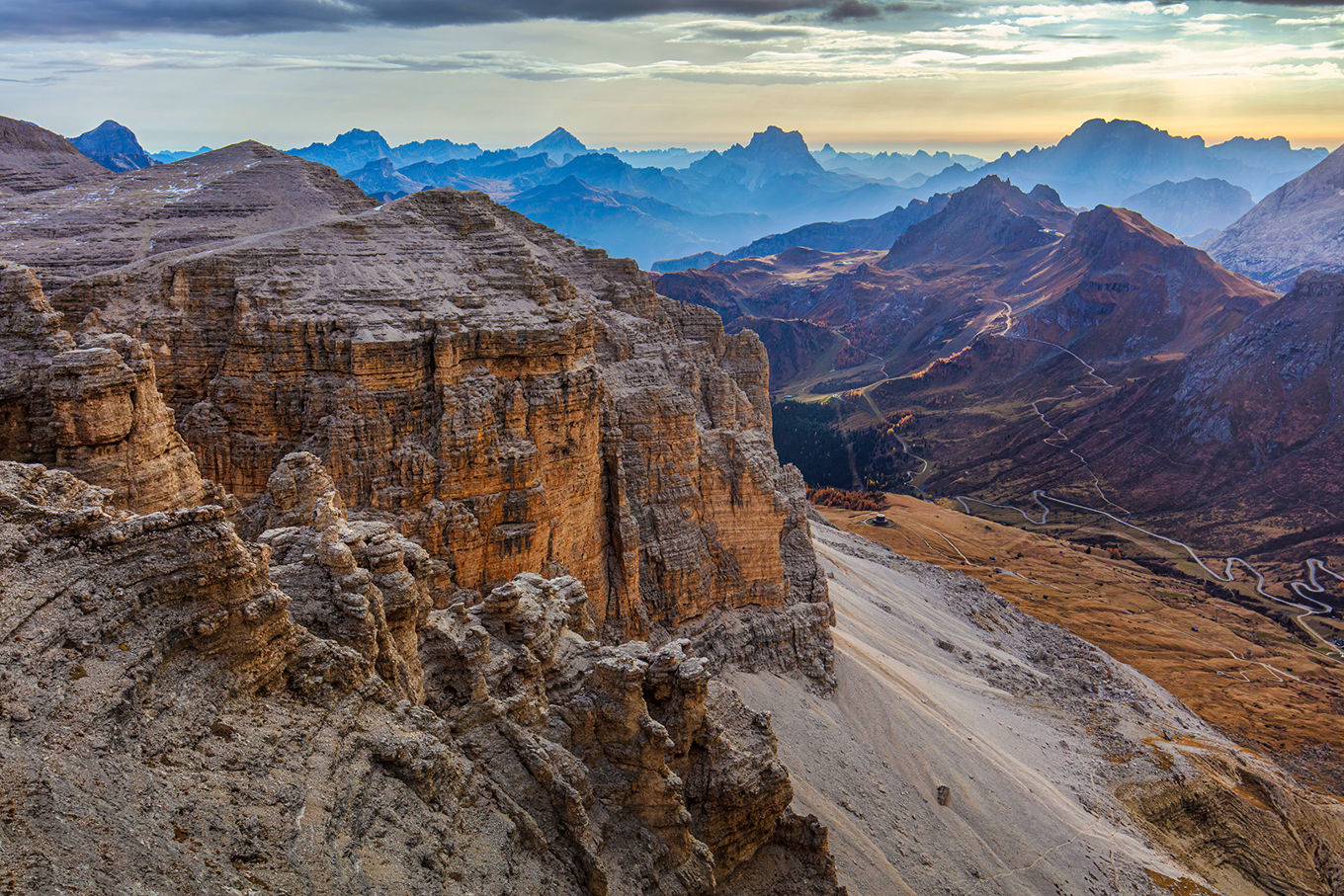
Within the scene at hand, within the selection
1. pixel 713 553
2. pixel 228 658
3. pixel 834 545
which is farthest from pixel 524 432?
pixel 834 545

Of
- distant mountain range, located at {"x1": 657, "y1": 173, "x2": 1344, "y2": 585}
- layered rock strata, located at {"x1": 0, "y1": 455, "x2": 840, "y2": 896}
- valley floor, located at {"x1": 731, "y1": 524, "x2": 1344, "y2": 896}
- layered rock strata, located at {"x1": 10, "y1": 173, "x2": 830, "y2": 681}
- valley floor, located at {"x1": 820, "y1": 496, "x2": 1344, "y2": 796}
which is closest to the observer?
layered rock strata, located at {"x1": 0, "y1": 455, "x2": 840, "y2": 896}

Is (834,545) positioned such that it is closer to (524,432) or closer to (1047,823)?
(1047,823)

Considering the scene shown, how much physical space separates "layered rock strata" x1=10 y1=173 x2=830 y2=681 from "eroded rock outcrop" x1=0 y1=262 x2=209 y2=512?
20.0 feet

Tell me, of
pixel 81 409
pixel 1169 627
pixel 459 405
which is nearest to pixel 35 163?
pixel 459 405

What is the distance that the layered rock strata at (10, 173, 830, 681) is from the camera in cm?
2716

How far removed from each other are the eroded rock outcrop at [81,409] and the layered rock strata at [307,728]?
3284 millimetres

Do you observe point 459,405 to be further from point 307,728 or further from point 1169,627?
point 1169,627

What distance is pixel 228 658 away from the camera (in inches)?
477

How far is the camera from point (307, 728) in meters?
12.4

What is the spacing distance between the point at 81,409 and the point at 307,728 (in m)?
10.8

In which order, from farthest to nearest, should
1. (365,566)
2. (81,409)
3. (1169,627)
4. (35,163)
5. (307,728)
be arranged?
(1169,627), (35,163), (81,409), (365,566), (307,728)

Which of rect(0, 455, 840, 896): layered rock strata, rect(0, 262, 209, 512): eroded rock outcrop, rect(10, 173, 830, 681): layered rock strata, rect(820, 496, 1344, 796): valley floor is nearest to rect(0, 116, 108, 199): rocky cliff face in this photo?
rect(10, 173, 830, 681): layered rock strata

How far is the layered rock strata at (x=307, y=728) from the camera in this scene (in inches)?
373

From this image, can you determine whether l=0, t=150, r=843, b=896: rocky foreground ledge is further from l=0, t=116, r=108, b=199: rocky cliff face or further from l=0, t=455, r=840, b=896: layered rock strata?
l=0, t=116, r=108, b=199: rocky cliff face
